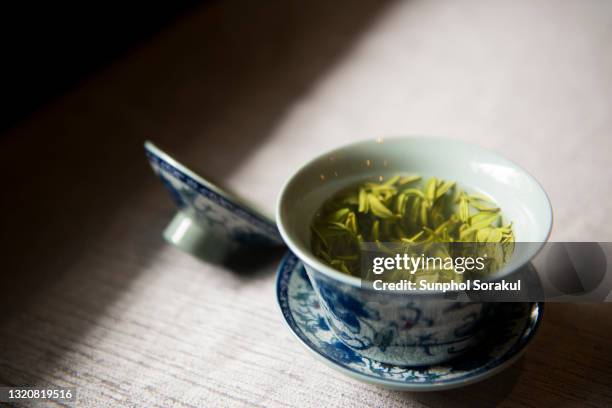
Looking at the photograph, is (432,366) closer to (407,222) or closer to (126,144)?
(407,222)

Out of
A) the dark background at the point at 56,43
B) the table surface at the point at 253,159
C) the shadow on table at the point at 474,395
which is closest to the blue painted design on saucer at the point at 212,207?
the table surface at the point at 253,159

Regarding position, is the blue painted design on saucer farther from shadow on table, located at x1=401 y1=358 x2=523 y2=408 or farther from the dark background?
the dark background

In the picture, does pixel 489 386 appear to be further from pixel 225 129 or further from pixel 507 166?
pixel 225 129

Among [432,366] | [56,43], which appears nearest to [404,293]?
[432,366]

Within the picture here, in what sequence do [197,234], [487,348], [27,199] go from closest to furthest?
[487,348], [197,234], [27,199]

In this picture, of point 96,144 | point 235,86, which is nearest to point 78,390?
point 96,144

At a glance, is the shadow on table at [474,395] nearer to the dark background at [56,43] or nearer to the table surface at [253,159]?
the table surface at [253,159]

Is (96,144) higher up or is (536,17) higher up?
(96,144)
